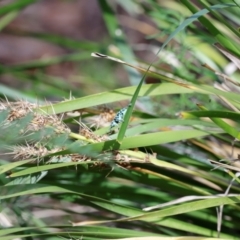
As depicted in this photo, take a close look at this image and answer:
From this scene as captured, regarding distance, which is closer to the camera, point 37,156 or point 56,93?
point 37,156

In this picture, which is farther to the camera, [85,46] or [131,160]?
[85,46]

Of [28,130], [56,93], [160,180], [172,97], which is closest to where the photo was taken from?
[28,130]

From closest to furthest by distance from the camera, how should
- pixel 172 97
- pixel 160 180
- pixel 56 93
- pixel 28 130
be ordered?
pixel 28 130, pixel 160 180, pixel 172 97, pixel 56 93

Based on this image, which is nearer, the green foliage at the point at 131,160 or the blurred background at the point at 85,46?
the green foliage at the point at 131,160

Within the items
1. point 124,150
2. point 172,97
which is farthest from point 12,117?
point 172,97

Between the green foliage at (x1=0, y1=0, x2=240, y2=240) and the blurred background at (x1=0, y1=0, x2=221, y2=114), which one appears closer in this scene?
the green foliage at (x1=0, y1=0, x2=240, y2=240)

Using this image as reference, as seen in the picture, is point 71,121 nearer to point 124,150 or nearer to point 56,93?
point 124,150

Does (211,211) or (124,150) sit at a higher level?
(124,150)

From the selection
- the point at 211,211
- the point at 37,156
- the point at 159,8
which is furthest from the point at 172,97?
the point at 37,156

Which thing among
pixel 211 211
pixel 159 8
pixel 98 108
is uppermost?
pixel 159 8
